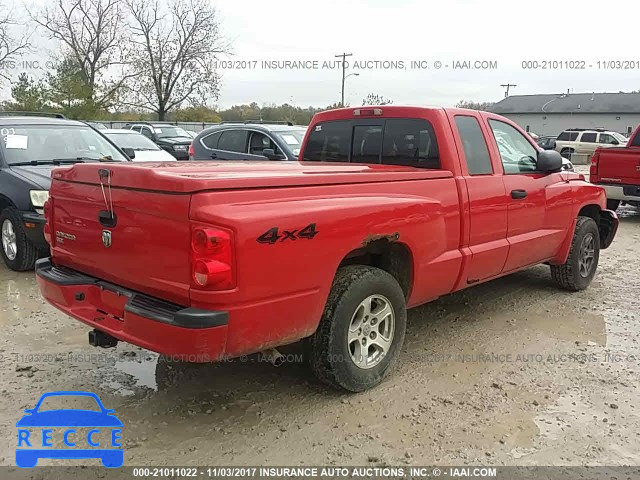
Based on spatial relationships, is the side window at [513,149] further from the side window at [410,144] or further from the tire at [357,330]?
the tire at [357,330]

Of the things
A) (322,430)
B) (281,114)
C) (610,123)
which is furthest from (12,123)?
(610,123)

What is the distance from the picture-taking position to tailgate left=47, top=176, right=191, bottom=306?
287 centimetres

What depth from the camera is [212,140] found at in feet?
36.9

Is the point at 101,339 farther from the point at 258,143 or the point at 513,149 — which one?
the point at 258,143

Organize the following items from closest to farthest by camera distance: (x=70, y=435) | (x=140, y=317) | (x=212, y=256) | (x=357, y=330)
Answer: (x=212, y=256)
(x=140, y=317)
(x=70, y=435)
(x=357, y=330)

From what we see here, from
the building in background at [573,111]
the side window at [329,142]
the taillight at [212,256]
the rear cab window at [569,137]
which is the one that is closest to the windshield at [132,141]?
the side window at [329,142]

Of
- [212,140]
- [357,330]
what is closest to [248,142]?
[212,140]

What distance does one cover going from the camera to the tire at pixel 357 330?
11.4 feet

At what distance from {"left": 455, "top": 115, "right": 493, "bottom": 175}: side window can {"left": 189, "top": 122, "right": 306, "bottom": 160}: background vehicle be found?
16.8 ft

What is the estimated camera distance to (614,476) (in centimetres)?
294

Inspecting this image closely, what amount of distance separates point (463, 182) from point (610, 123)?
6765 centimetres

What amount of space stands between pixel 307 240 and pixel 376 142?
2041mm

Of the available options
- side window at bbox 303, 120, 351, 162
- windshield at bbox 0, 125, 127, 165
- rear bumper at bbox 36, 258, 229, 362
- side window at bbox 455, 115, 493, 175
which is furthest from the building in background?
rear bumper at bbox 36, 258, 229, 362

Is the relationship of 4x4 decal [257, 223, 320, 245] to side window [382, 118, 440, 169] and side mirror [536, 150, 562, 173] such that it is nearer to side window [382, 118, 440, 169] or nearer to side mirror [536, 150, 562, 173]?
side window [382, 118, 440, 169]
